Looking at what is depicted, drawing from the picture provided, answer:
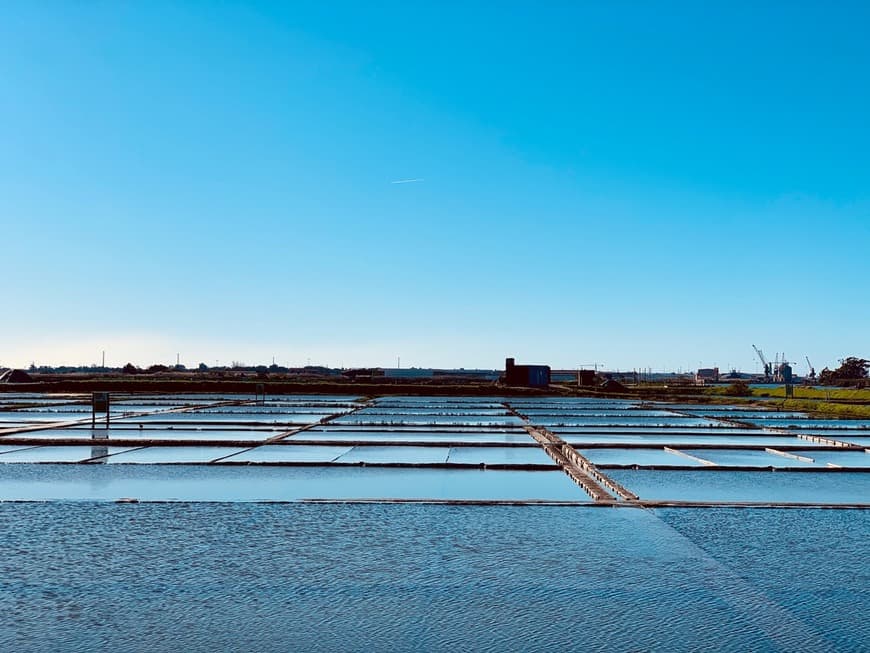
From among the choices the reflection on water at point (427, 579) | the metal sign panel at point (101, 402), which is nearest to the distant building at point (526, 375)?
the metal sign panel at point (101, 402)

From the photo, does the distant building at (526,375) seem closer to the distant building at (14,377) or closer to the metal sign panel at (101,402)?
the distant building at (14,377)

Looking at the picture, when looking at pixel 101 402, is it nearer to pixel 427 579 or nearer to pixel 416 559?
pixel 416 559

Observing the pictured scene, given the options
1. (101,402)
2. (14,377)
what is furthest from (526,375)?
(101,402)

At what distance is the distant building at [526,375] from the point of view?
60.4 m

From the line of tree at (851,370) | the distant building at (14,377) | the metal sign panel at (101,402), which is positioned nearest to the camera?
the metal sign panel at (101,402)

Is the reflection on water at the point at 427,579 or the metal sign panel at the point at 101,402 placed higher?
the metal sign panel at the point at 101,402

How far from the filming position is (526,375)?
60.9m

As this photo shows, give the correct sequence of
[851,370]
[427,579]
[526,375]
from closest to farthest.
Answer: [427,579], [526,375], [851,370]

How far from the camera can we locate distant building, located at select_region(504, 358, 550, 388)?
6041cm

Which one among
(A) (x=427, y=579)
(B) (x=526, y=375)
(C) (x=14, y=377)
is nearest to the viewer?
(A) (x=427, y=579)

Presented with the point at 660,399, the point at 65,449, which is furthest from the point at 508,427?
the point at 660,399

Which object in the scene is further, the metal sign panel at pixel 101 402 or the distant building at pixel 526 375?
the distant building at pixel 526 375

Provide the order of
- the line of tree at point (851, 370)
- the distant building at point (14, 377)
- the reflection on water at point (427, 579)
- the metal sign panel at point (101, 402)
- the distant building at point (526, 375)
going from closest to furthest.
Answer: the reflection on water at point (427, 579)
the metal sign panel at point (101, 402)
the distant building at point (14, 377)
the distant building at point (526, 375)
the line of tree at point (851, 370)

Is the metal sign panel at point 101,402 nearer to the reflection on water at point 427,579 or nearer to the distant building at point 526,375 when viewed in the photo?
the reflection on water at point 427,579
